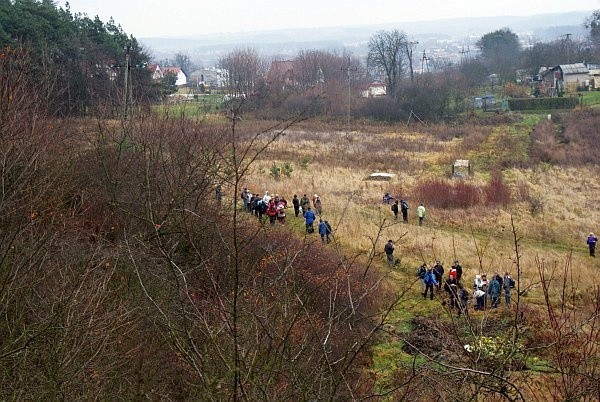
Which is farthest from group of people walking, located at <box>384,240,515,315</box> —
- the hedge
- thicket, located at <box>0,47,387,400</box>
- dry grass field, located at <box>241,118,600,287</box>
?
the hedge

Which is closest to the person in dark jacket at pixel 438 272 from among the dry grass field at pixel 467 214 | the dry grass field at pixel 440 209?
the dry grass field at pixel 467 214

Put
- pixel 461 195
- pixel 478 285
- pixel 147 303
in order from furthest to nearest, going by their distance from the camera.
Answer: pixel 461 195 → pixel 478 285 → pixel 147 303

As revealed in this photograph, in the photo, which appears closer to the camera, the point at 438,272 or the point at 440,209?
the point at 438,272

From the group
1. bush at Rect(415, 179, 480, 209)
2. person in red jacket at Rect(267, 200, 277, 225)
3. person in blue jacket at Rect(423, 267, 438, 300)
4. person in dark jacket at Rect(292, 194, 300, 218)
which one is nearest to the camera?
person in blue jacket at Rect(423, 267, 438, 300)

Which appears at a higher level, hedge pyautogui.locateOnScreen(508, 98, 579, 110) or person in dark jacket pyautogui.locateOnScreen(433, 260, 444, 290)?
hedge pyautogui.locateOnScreen(508, 98, 579, 110)

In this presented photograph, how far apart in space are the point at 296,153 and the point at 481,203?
1274cm

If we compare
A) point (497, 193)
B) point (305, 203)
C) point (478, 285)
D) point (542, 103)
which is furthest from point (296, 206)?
point (542, 103)

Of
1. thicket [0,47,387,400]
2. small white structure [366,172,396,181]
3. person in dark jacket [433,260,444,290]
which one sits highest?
thicket [0,47,387,400]

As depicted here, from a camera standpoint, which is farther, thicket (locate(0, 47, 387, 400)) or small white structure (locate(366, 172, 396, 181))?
small white structure (locate(366, 172, 396, 181))

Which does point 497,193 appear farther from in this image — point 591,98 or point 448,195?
point 591,98

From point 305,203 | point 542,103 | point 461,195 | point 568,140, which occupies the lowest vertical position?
point 461,195

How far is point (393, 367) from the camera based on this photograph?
32.2 feet

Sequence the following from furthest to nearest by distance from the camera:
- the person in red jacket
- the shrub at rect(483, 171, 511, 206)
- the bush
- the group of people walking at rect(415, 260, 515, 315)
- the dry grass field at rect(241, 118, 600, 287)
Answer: the bush, the shrub at rect(483, 171, 511, 206), the person in red jacket, the dry grass field at rect(241, 118, 600, 287), the group of people walking at rect(415, 260, 515, 315)

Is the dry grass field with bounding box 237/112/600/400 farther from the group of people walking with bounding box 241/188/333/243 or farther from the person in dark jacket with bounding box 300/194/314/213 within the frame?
the group of people walking with bounding box 241/188/333/243
